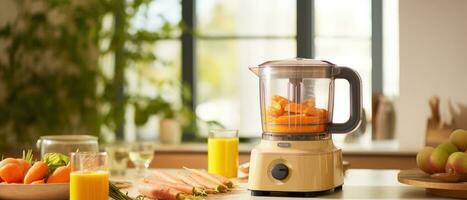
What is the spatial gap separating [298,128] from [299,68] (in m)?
0.18

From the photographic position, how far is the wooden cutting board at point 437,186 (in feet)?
7.27

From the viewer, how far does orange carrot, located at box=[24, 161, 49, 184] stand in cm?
217

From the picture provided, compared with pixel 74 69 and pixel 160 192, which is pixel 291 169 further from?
pixel 74 69

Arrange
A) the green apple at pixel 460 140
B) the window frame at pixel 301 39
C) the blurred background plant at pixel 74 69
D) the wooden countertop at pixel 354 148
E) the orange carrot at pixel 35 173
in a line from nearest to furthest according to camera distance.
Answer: the orange carrot at pixel 35 173
the green apple at pixel 460 140
the wooden countertop at pixel 354 148
the blurred background plant at pixel 74 69
the window frame at pixel 301 39

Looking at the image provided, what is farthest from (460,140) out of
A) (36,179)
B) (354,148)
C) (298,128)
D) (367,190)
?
(354,148)

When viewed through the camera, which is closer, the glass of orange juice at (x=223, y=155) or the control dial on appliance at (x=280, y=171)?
the control dial on appliance at (x=280, y=171)

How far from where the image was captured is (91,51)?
5.18 meters

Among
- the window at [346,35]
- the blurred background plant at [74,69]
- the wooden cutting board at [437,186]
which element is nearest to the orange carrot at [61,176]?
the wooden cutting board at [437,186]

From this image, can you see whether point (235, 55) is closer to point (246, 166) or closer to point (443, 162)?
point (246, 166)

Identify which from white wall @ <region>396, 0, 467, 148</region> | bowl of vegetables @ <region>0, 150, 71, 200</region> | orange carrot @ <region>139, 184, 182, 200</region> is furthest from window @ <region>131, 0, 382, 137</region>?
bowl of vegetables @ <region>0, 150, 71, 200</region>

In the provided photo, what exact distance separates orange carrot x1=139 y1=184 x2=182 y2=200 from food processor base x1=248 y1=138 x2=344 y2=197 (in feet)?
0.83

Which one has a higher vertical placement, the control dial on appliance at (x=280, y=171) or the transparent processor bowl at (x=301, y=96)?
the transparent processor bowl at (x=301, y=96)

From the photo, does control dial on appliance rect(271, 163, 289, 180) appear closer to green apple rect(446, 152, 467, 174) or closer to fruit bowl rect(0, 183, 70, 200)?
green apple rect(446, 152, 467, 174)

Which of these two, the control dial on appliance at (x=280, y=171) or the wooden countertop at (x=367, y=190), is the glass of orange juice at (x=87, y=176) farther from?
the control dial on appliance at (x=280, y=171)
